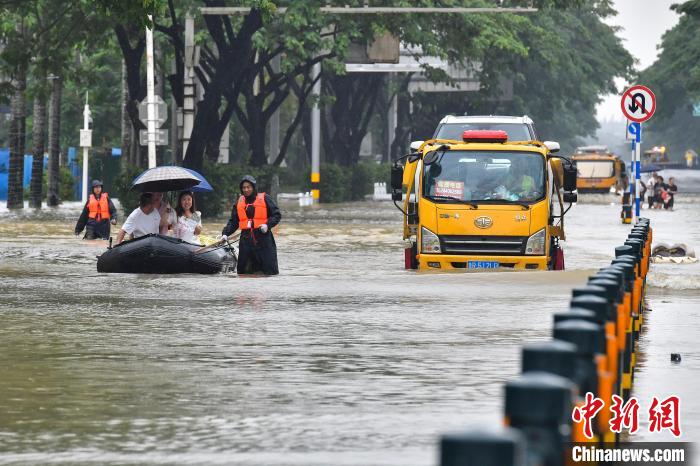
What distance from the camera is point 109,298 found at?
1994cm

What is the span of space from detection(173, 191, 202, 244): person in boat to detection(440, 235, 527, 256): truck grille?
349cm

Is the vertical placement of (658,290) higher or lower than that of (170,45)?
lower

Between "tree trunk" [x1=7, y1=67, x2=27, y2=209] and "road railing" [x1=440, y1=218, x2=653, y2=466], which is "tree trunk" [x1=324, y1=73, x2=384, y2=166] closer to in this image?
"tree trunk" [x1=7, y1=67, x2=27, y2=209]

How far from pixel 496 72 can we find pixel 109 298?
179 feet

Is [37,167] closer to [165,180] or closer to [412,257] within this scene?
[165,180]

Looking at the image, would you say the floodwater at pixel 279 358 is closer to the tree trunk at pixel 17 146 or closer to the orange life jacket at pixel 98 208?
the orange life jacket at pixel 98 208

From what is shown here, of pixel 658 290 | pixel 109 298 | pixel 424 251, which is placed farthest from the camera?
pixel 424 251

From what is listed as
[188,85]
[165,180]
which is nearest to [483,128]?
[165,180]

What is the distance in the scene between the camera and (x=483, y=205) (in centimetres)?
2459

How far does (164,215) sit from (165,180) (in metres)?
1.67

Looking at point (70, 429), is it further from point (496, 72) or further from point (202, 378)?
point (496, 72)

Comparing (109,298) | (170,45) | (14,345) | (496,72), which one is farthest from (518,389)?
(496,72)

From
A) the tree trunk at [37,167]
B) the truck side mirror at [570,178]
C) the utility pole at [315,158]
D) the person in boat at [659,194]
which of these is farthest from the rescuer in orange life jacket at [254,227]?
the utility pole at [315,158]

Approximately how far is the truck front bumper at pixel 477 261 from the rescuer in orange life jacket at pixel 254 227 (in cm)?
215
